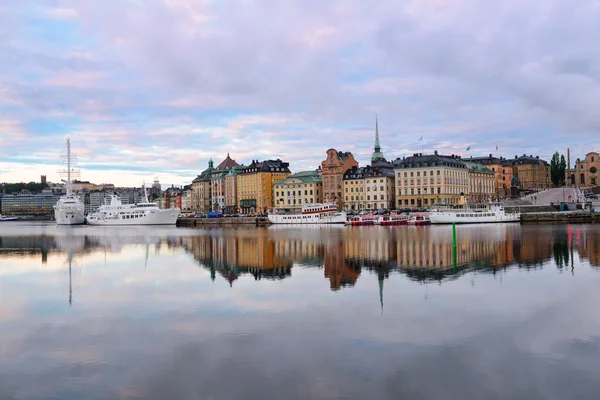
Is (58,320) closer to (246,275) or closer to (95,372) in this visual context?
(95,372)

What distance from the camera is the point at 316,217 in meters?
107

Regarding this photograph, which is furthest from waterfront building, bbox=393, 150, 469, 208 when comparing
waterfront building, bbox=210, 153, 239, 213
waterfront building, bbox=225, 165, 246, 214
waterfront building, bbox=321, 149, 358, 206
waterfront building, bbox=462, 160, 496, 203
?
waterfront building, bbox=210, 153, 239, 213

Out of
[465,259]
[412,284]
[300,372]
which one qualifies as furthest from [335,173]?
[300,372]

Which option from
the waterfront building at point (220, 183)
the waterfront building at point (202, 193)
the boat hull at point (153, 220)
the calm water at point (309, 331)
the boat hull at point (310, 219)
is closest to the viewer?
the calm water at point (309, 331)

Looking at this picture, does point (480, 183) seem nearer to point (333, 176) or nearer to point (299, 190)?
point (333, 176)

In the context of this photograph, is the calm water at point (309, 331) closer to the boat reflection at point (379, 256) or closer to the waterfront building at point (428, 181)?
the boat reflection at point (379, 256)

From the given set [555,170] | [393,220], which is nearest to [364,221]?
[393,220]

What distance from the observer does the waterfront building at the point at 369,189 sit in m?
130

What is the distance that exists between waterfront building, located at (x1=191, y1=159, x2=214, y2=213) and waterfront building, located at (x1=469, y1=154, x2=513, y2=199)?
8495 centimetres

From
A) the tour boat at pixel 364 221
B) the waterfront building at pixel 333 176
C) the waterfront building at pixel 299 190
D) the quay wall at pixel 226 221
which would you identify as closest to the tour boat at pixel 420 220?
the tour boat at pixel 364 221

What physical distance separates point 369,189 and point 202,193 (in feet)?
244

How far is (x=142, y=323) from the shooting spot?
20016 millimetres

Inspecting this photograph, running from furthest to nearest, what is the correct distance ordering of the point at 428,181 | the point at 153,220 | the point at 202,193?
the point at 202,193 → the point at 428,181 → the point at 153,220

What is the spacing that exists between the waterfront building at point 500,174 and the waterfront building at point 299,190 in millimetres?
45571
